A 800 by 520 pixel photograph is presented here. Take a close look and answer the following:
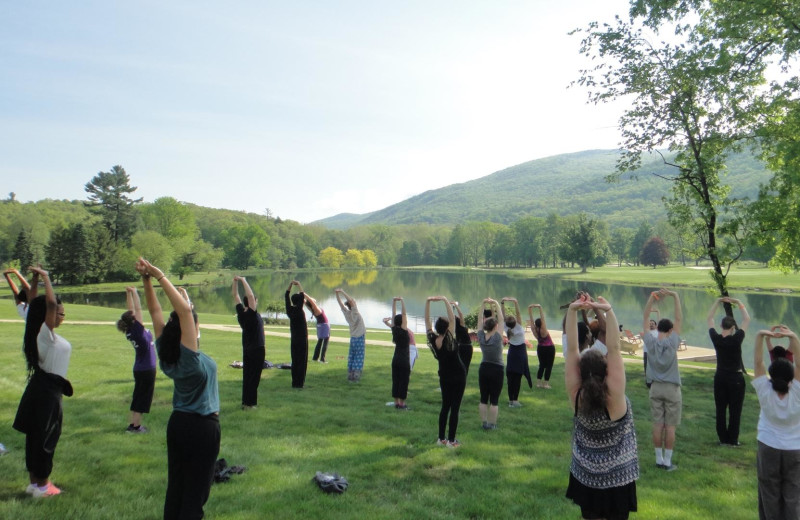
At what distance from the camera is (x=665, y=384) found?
695 centimetres

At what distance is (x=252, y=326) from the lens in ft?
28.2

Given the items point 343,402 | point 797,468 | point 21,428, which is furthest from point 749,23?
point 21,428

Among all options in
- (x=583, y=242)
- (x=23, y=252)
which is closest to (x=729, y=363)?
(x=23, y=252)

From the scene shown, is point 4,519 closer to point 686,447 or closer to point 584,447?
point 584,447

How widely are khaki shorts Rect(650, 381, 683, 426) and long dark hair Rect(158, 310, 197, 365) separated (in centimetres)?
625

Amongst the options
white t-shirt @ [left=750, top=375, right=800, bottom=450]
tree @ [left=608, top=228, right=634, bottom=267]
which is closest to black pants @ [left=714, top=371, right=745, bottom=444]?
white t-shirt @ [left=750, top=375, right=800, bottom=450]

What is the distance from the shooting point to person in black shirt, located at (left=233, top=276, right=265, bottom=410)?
28.2 ft

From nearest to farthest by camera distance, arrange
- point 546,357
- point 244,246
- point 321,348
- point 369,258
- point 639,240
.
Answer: point 546,357, point 321,348, point 244,246, point 639,240, point 369,258

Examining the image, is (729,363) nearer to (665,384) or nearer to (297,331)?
(665,384)

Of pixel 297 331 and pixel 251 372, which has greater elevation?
pixel 297 331

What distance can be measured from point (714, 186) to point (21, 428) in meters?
17.7

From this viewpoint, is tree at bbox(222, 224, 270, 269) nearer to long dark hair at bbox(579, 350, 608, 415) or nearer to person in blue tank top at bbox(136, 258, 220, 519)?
person in blue tank top at bbox(136, 258, 220, 519)

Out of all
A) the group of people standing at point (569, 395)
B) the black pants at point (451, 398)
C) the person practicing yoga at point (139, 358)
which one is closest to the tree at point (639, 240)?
the group of people standing at point (569, 395)

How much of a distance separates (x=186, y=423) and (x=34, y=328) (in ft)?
7.67
